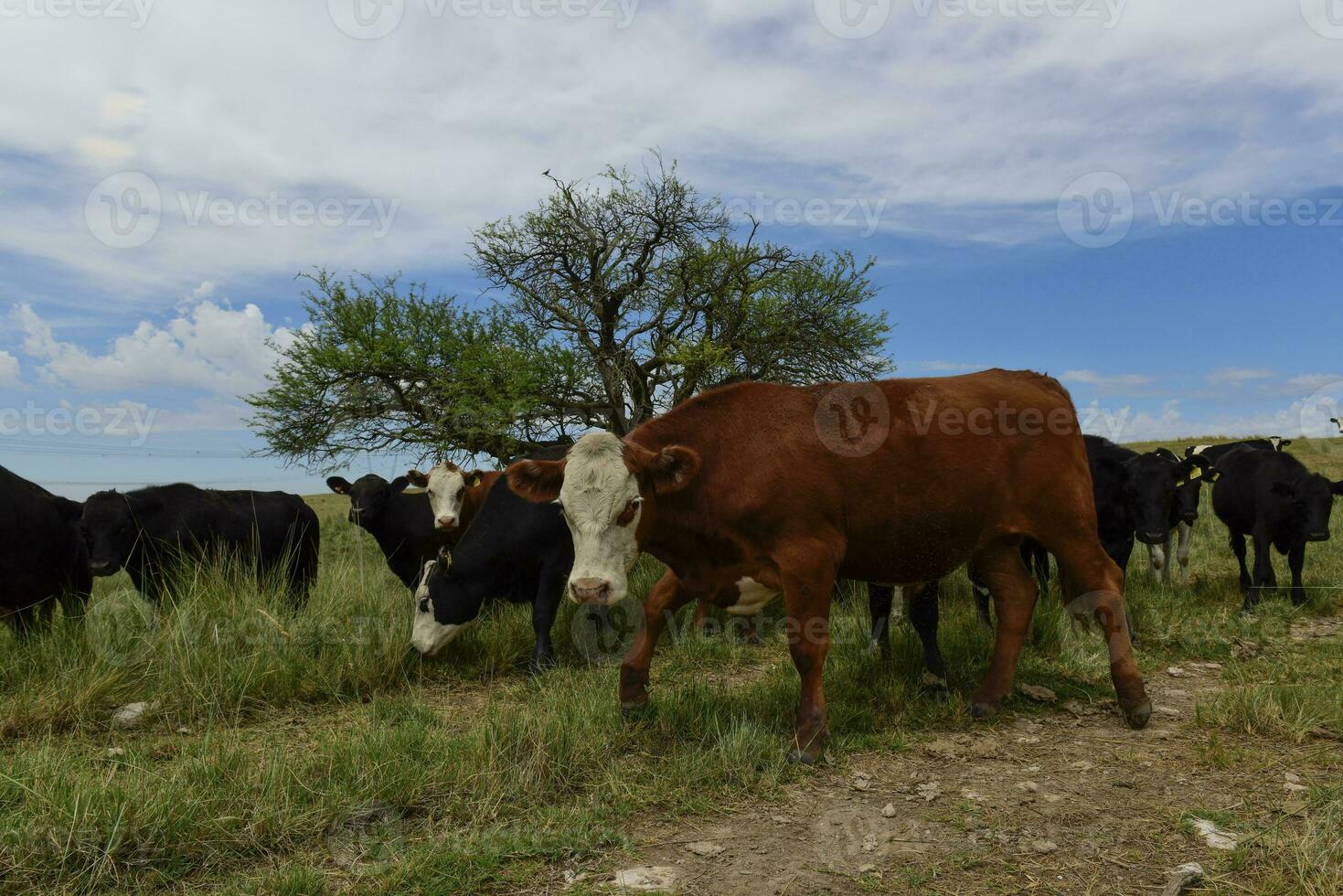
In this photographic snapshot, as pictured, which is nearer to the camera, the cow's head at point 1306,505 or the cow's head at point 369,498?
the cow's head at point 1306,505

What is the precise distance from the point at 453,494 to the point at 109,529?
3676 millimetres

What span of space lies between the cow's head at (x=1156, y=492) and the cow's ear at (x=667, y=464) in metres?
6.51

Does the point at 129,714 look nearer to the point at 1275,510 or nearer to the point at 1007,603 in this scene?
the point at 1007,603

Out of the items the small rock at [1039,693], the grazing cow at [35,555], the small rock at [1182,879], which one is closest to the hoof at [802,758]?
the small rock at [1182,879]

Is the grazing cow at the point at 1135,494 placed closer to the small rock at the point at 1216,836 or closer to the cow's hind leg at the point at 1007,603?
the cow's hind leg at the point at 1007,603

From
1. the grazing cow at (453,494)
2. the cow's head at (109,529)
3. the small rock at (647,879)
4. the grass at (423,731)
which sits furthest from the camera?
the grazing cow at (453,494)

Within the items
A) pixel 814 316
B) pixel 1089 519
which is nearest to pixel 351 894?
pixel 1089 519

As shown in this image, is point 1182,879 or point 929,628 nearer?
point 1182,879

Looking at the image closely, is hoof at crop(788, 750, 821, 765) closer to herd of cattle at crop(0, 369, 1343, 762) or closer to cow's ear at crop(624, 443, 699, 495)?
herd of cattle at crop(0, 369, 1343, 762)

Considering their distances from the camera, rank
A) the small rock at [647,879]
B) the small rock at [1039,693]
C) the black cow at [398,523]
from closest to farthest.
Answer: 1. the small rock at [647,879]
2. the small rock at [1039,693]
3. the black cow at [398,523]

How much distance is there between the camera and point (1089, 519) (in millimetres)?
6176

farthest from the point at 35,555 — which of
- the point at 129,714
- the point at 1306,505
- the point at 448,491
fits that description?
the point at 1306,505

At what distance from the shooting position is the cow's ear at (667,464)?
5152 mm

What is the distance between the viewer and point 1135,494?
9.63 meters
